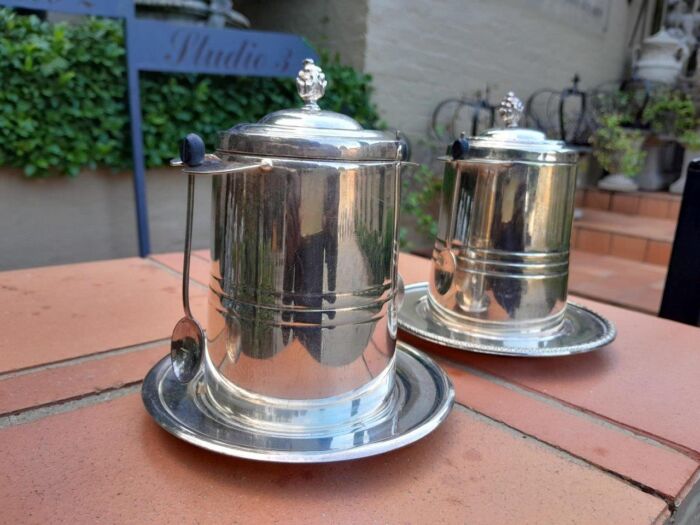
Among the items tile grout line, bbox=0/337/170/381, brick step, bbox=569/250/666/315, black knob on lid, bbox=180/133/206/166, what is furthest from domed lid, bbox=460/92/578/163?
brick step, bbox=569/250/666/315

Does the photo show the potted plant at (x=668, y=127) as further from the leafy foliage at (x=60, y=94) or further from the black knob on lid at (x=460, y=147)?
the black knob on lid at (x=460, y=147)

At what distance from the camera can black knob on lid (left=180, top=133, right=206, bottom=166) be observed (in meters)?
A: 0.48

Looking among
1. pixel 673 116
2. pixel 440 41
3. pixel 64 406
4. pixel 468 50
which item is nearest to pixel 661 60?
pixel 673 116

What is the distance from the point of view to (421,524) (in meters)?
0.45

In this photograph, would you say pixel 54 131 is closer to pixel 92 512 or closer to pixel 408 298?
pixel 408 298

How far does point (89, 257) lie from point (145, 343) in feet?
5.33

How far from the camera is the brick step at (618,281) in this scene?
2.19 metres

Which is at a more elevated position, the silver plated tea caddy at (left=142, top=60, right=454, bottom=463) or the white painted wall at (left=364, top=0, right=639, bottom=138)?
the white painted wall at (left=364, top=0, right=639, bottom=138)

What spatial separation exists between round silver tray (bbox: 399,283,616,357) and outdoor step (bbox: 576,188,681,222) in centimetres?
273

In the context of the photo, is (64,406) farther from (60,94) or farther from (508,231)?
(60,94)

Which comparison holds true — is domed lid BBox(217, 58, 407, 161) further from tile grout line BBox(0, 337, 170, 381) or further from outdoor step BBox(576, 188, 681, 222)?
outdoor step BBox(576, 188, 681, 222)

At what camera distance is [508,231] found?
29.4 inches

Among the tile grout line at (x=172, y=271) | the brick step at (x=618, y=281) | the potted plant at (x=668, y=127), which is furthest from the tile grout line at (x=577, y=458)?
the potted plant at (x=668, y=127)

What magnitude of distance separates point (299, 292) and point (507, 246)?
0.35m
